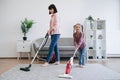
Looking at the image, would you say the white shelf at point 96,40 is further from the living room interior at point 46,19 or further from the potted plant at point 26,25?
the potted plant at point 26,25

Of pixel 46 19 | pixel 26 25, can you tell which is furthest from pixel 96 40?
pixel 26 25

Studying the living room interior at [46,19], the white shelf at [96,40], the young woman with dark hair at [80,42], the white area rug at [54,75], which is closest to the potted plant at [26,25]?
the living room interior at [46,19]

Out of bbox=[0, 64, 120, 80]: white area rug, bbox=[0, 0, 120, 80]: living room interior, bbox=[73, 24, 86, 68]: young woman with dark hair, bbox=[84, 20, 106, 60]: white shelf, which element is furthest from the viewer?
bbox=[0, 0, 120, 80]: living room interior

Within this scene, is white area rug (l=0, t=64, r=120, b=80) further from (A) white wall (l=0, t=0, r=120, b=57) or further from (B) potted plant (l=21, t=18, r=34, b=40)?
(A) white wall (l=0, t=0, r=120, b=57)

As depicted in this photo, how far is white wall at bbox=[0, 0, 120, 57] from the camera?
6875 mm

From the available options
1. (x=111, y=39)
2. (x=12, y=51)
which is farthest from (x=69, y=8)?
(x=12, y=51)

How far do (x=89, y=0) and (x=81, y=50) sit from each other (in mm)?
3033

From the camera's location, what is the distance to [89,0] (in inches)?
274

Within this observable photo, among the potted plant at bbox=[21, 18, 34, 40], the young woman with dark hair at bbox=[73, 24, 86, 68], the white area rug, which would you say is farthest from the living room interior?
the white area rug

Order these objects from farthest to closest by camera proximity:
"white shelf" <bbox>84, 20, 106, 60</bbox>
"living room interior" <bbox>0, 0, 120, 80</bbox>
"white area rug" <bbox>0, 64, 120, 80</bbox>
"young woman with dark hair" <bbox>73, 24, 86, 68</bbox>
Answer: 1. "living room interior" <bbox>0, 0, 120, 80</bbox>
2. "white shelf" <bbox>84, 20, 106, 60</bbox>
3. "young woman with dark hair" <bbox>73, 24, 86, 68</bbox>
4. "white area rug" <bbox>0, 64, 120, 80</bbox>

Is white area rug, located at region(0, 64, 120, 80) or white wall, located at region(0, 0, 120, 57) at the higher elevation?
white wall, located at region(0, 0, 120, 57)

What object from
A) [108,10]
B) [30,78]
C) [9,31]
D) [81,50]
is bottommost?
[30,78]

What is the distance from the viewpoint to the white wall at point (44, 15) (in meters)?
6.88

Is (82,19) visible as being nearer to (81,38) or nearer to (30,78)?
(81,38)
